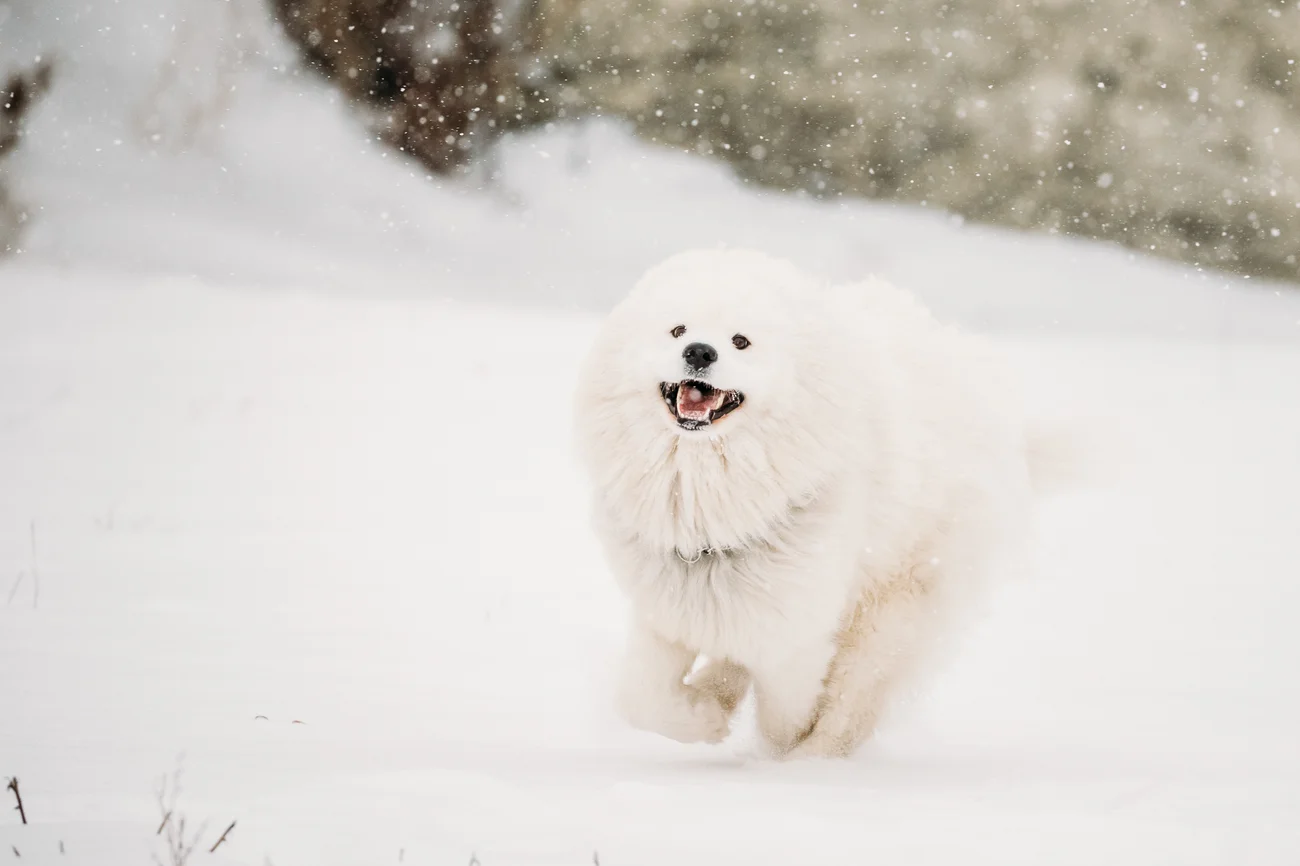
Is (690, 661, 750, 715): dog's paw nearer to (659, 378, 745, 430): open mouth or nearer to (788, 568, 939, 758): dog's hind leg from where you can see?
(788, 568, 939, 758): dog's hind leg

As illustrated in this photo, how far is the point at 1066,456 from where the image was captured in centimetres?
454

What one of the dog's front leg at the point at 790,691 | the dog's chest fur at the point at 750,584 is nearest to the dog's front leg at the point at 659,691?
the dog's chest fur at the point at 750,584

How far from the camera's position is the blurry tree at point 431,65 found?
19.5 m

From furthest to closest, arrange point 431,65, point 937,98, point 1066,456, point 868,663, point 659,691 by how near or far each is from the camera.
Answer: point 431,65 < point 937,98 < point 1066,456 < point 868,663 < point 659,691

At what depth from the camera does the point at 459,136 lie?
20.0 m

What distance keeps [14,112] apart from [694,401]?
17.6 metres

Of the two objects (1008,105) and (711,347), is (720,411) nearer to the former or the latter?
(711,347)

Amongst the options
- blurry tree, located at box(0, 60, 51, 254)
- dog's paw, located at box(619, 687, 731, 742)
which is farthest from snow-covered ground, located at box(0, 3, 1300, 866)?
blurry tree, located at box(0, 60, 51, 254)

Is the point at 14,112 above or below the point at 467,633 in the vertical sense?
above

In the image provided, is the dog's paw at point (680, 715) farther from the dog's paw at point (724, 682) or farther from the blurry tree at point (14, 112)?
the blurry tree at point (14, 112)

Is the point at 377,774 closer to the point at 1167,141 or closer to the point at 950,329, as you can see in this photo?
the point at 950,329

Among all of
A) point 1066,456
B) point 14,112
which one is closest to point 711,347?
point 1066,456

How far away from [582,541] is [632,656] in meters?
3.99

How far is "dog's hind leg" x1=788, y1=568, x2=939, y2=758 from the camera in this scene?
390 cm
